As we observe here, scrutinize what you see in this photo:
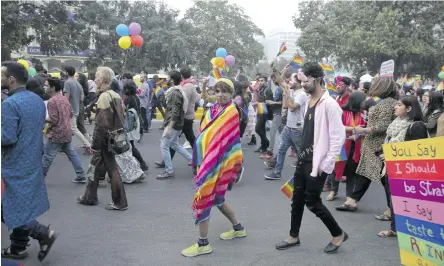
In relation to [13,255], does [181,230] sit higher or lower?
lower

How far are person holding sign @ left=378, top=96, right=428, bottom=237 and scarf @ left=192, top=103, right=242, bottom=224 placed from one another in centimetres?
169

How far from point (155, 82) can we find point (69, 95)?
6.99 metres

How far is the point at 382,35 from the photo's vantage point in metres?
32.4

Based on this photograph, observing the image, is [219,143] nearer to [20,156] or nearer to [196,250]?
[196,250]

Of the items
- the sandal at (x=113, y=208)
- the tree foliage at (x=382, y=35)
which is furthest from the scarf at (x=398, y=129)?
the tree foliage at (x=382, y=35)

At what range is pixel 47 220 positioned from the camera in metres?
5.41

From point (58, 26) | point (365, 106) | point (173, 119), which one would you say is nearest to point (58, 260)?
point (173, 119)

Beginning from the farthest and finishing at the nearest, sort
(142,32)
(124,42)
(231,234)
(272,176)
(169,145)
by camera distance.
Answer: (142,32) → (124,42) → (272,176) → (169,145) → (231,234)

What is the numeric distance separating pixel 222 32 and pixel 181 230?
43686 mm

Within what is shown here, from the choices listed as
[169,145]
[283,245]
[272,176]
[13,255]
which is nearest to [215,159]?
[283,245]

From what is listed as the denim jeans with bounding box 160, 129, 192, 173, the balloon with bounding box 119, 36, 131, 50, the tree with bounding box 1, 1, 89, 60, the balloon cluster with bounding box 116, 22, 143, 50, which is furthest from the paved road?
the tree with bounding box 1, 1, 89, 60

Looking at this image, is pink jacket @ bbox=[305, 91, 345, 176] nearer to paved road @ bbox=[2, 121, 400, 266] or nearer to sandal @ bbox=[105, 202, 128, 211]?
paved road @ bbox=[2, 121, 400, 266]

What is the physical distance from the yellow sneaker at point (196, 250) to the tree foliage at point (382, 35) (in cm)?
3018

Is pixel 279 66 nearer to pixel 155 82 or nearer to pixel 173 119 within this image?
pixel 173 119
